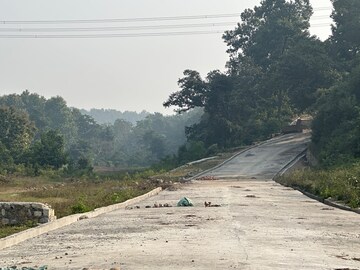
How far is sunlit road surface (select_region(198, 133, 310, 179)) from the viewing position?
169ft

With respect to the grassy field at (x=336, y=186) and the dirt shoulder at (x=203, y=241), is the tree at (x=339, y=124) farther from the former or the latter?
the dirt shoulder at (x=203, y=241)

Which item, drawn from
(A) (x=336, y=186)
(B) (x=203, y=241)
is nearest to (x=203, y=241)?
(B) (x=203, y=241)

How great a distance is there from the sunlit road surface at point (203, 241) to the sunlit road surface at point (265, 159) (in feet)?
92.1

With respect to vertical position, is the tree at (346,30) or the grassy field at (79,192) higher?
the tree at (346,30)

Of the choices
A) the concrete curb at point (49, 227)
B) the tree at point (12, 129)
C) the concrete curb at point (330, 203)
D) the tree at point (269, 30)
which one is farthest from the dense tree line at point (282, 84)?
the concrete curb at point (49, 227)

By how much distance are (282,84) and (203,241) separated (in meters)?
58.4

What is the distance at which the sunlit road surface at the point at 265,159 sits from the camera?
5166 cm

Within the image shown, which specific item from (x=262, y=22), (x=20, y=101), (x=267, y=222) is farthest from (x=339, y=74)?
(x=20, y=101)

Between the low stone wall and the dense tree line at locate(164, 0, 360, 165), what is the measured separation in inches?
1125

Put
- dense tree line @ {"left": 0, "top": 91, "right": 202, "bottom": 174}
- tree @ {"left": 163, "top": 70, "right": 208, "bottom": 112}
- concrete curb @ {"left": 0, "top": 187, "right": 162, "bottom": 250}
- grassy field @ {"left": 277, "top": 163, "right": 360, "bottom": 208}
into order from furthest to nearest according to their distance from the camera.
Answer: tree @ {"left": 163, "top": 70, "right": 208, "bottom": 112} → dense tree line @ {"left": 0, "top": 91, "right": 202, "bottom": 174} → grassy field @ {"left": 277, "top": 163, "right": 360, "bottom": 208} → concrete curb @ {"left": 0, "top": 187, "right": 162, "bottom": 250}

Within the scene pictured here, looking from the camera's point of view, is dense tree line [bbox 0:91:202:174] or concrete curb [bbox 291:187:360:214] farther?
dense tree line [bbox 0:91:202:174]

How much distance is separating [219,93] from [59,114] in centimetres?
7587

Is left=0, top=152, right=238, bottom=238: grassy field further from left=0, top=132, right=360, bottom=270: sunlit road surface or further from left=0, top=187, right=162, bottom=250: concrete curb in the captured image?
left=0, top=132, right=360, bottom=270: sunlit road surface

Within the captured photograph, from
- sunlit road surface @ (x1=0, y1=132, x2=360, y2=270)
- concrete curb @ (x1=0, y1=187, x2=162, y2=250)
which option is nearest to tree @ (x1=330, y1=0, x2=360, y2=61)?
concrete curb @ (x1=0, y1=187, x2=162, y2=250)
